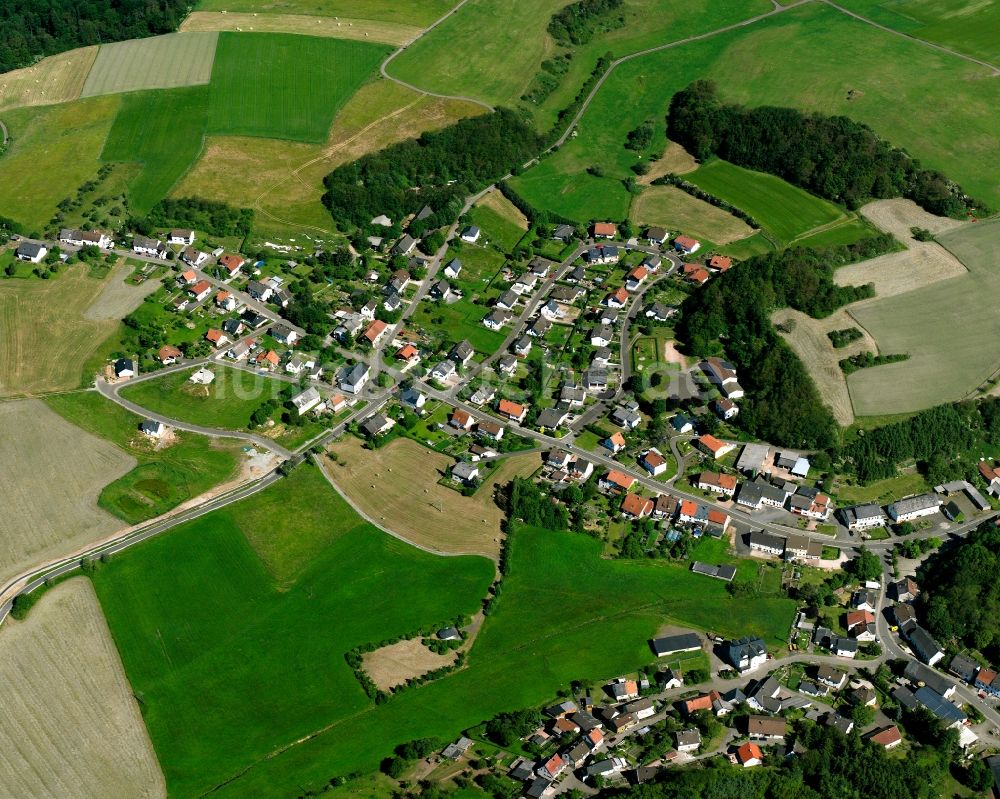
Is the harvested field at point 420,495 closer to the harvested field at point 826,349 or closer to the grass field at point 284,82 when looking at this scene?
the harvested field at point 826,349

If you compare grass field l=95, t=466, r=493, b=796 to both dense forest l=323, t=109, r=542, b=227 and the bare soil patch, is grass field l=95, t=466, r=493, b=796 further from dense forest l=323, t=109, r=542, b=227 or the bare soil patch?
the bare soil patch

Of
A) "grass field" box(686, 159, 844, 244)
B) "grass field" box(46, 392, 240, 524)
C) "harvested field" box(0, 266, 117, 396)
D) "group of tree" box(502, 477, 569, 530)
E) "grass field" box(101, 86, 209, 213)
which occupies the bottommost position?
"group of tree" box(502, 477, 569, 530)

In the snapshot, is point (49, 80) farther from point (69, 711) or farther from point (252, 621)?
point (69, 711)

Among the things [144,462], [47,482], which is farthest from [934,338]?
[47,482]

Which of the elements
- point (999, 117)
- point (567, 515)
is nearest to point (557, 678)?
point (567, 515)

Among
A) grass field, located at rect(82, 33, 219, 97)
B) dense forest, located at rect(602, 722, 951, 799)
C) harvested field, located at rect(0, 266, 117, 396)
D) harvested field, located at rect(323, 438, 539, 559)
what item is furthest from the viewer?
grass field, located at rect(82, 33, 219, 97)

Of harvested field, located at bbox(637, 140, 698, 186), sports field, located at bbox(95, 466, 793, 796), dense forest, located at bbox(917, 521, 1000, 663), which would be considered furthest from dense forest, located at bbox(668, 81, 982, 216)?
sports field, located at bbox(95, 466, 793, 796)
